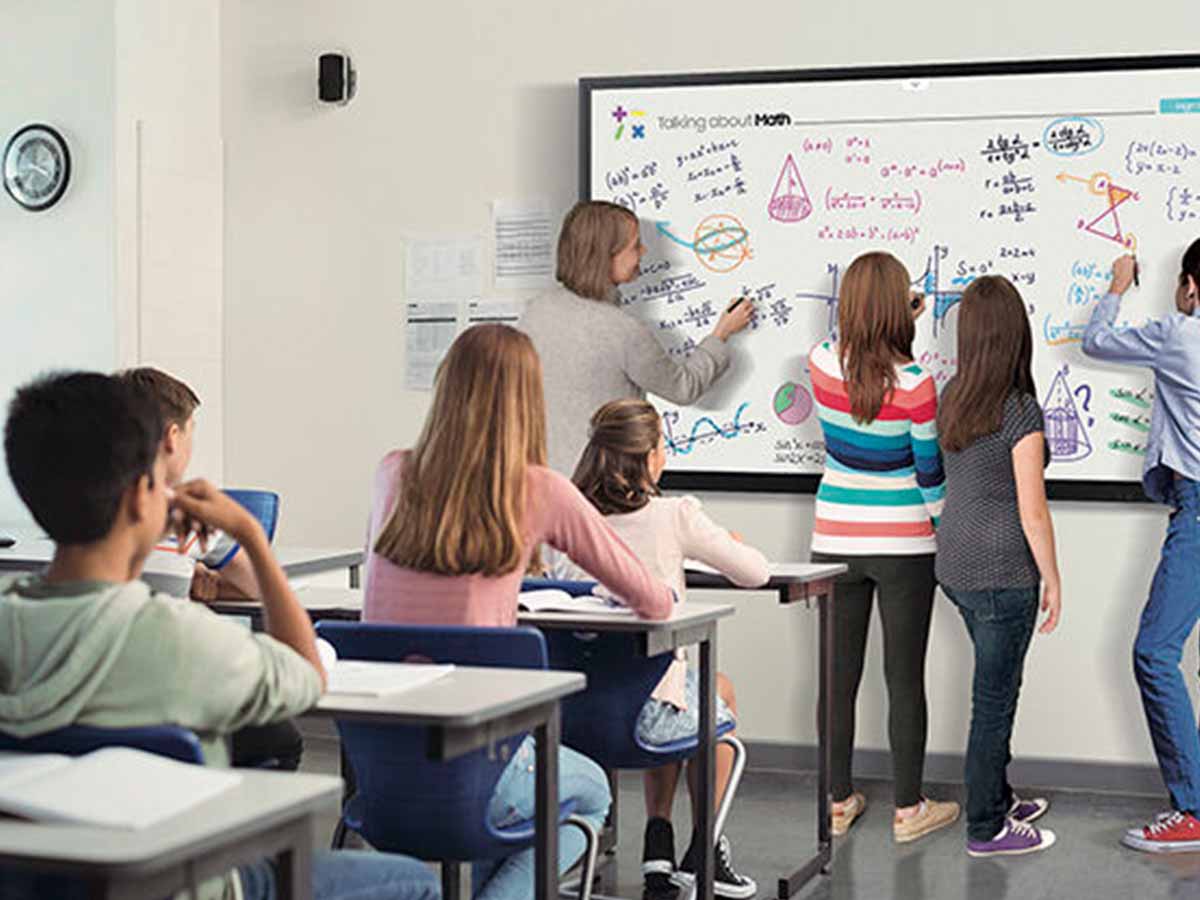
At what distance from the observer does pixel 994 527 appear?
187 inches

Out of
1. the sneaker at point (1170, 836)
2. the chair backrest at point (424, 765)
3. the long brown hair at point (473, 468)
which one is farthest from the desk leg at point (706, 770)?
the sneaker at point (1170, 836)

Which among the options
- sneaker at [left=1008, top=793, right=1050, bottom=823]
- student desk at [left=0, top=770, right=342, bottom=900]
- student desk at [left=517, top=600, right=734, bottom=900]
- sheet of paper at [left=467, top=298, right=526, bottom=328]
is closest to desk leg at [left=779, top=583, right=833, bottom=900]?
sneaker at [left=1008, top=793, right=1050, bottom=823]

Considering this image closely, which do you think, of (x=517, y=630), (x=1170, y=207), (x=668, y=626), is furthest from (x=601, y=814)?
(x=1170, y=207)

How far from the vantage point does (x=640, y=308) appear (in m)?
5.91

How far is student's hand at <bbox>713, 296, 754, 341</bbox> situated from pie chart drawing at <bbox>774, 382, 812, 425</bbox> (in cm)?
23

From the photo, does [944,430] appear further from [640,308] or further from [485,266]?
[485,266]

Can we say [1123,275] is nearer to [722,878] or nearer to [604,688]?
[722,878]

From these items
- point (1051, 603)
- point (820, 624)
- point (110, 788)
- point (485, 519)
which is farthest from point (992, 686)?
point (110, 788)

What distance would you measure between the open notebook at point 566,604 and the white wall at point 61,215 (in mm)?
2693

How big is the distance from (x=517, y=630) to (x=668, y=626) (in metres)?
0.59

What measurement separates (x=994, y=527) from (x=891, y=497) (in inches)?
15.1

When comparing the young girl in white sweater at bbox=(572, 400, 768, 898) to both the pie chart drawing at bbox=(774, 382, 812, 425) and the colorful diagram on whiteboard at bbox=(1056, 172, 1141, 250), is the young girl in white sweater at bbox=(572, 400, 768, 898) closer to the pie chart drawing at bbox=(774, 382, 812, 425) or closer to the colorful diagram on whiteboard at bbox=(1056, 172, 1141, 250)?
the pie chart drawing at bbox=(774, 382, 812, 425)

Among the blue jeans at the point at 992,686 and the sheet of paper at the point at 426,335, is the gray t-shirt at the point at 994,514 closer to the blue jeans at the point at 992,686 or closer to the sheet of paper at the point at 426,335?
the blue jeans at the point at 992,686

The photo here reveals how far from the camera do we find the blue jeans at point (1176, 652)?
16.1 feet
